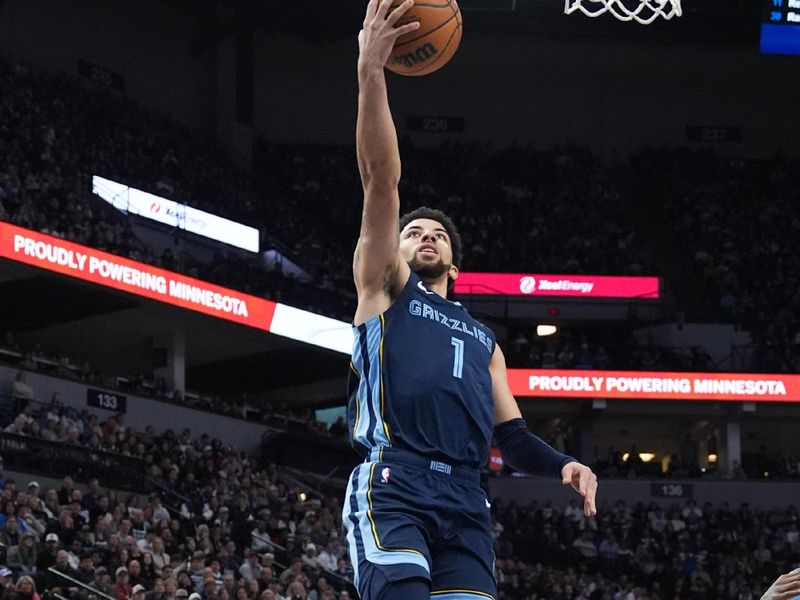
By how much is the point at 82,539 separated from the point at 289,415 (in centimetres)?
1615

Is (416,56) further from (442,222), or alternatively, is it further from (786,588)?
(786,588)

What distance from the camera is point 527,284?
36.7 metres

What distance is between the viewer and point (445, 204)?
3878 centimetres

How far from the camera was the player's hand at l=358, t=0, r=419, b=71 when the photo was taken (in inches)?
192

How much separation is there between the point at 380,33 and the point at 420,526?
1.74 metres

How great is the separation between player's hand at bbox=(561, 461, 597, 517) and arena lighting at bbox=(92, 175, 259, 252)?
24.8 m

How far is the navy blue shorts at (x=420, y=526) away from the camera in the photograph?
4.76 m

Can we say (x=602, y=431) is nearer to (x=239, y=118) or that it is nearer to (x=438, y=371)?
(x=239, y=118)

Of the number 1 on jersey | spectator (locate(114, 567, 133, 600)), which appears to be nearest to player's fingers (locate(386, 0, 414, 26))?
the number 1 on jersey

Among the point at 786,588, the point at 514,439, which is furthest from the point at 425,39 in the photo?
the point at 786,588

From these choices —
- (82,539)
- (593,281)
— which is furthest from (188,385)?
(82,539)

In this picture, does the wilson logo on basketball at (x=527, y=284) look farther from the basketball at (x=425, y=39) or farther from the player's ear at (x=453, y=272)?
the basketball at (x=425, y=39)

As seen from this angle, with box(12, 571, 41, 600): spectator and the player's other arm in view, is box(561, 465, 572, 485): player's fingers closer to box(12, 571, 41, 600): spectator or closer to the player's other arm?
the player's other arm

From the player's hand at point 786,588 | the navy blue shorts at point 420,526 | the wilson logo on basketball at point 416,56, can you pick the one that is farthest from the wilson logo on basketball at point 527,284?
the player's hand at point 786,588
